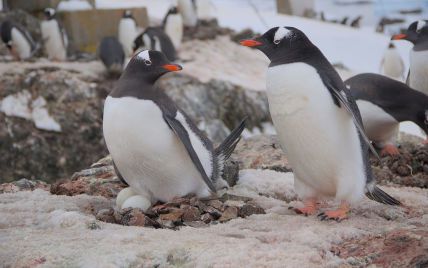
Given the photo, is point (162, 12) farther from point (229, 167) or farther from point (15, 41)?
point (229, 167)

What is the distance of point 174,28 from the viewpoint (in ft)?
38.5

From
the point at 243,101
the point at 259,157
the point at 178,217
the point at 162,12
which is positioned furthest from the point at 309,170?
the point at 162,12

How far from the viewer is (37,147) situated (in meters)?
7.86

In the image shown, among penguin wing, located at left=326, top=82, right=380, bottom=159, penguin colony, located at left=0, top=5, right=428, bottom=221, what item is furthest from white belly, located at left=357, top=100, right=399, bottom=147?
penguin wing, located at left=326, top=82, right=380, bottom=159

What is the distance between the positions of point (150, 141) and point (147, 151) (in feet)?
0.17

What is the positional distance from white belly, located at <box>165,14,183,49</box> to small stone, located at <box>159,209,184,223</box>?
8.71 metres

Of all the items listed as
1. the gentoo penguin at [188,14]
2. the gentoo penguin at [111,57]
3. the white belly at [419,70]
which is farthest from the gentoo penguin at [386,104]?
the gentoo penguin at [188,14]

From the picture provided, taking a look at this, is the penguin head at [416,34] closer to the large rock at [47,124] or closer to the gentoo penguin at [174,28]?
the large rock at [47,124]

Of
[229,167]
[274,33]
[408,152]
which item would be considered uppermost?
[274,33]

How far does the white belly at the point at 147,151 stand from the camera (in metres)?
3.17

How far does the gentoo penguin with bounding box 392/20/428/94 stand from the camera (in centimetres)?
533

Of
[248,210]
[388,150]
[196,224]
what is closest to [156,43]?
[388,150]

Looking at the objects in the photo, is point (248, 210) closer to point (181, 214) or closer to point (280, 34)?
point (181, 214)

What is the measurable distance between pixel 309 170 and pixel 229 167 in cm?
77
